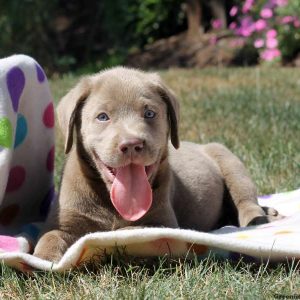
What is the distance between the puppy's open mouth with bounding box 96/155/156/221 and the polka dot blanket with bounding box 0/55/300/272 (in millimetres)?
228

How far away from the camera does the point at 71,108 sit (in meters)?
3.50

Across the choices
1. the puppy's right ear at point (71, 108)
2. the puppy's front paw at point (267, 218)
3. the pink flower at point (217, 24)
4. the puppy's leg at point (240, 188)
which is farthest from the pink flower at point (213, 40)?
the puppy's right ear at point (71, 108)

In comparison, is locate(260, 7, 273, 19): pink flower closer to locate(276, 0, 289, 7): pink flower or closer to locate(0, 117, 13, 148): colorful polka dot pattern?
locate(276, 0, 289, 7): pink flower

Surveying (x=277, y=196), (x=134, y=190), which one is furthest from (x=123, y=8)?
(x=134, y=190)

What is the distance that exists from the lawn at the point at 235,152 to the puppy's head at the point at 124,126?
36 cm

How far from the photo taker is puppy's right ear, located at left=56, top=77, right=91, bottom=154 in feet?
11.5

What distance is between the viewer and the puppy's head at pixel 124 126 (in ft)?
10.6

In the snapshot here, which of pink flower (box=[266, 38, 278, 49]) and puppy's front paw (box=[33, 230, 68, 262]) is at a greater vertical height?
puppy's front paw (box=[33, 230, 68, 262])

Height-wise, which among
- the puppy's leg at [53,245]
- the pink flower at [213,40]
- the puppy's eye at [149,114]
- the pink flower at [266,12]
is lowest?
the pink flower at [213,40]

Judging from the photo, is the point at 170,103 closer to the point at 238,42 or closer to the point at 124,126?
the point at 124,126

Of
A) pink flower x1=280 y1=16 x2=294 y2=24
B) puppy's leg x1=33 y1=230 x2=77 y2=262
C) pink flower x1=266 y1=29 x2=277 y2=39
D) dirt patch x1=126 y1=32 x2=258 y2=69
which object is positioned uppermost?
puppy's leg x1=33 y1=230 x2=77 y2=262

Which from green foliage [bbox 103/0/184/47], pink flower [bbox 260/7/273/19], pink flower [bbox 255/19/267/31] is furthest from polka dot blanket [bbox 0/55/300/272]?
green foliage [bbox 103/0/184/47]

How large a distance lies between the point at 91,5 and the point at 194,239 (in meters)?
13.7

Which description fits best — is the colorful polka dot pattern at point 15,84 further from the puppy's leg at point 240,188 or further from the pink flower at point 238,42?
the pink flower at point 238,42
